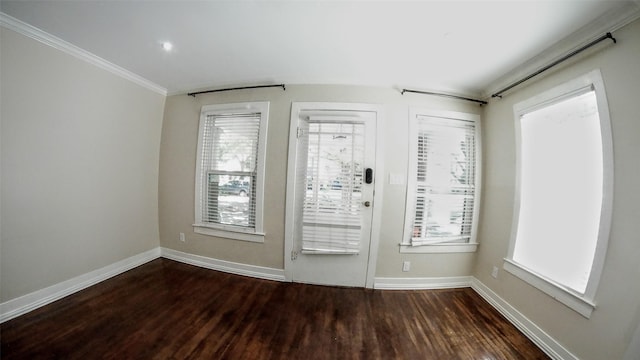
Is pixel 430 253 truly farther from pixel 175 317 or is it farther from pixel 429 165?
pixel 175 317

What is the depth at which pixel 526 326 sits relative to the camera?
155cm

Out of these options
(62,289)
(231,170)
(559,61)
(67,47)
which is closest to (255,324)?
(231,170)

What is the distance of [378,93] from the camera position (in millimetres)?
2047

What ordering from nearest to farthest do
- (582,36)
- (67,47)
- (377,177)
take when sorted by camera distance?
1. (582,36)
2. (67,47)
3. (377,177)

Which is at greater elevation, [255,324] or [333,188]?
[333,188]

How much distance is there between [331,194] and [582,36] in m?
2.23

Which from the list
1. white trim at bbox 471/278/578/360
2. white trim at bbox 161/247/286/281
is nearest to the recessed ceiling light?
white trim at bbox 161/247/286/281

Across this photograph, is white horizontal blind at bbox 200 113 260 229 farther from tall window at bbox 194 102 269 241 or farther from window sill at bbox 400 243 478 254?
window sill at bbox 400 243 478 254

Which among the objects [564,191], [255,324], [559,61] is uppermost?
[559,61]

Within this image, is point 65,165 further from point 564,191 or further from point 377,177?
point 564,191

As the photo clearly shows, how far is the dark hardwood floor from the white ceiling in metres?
2.35

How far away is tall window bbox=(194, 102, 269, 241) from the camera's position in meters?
2.16

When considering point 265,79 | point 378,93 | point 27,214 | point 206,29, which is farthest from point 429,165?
point 27,214

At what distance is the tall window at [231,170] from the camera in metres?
2.16
